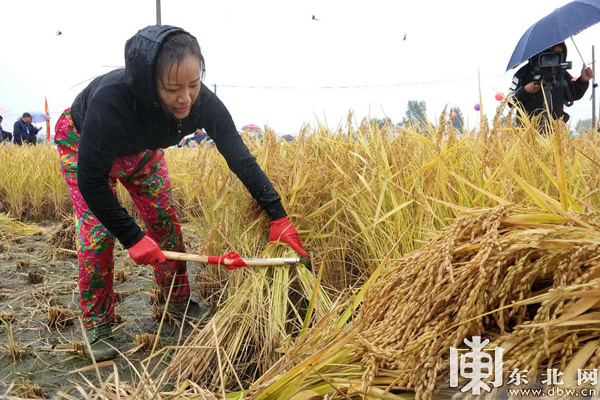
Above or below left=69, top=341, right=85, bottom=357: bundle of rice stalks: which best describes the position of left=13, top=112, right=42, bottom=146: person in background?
above

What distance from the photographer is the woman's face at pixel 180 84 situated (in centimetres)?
146

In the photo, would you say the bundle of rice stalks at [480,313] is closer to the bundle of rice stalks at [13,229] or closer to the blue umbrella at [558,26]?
the blue umbrella at [558,26]

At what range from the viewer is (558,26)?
3.64 m

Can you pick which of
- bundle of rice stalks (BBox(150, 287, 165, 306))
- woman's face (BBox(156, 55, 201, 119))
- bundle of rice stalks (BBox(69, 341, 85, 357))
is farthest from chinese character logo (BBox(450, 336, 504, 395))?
bundle of rice stalks (BBox(150, 287, 165, 306))

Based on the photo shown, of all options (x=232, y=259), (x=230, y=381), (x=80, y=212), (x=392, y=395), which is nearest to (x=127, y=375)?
(x=230, y=381)

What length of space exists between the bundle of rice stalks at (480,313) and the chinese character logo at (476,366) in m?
0.02

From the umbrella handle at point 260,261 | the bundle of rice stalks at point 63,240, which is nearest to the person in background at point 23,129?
the bundle of rice stalks at point 63,240

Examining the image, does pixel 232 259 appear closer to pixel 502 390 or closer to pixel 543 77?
pixel 502 390

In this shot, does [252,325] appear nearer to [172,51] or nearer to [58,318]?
[172,51]

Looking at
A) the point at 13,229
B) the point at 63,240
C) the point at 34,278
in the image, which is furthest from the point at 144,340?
the point at 13,229

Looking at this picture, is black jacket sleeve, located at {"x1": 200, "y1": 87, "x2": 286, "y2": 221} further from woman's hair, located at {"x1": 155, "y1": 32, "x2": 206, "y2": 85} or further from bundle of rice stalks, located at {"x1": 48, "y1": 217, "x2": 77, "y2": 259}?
bundle of rice stalks, located at {"x1": 48, "y1": 217, "x2": 77, "y2": 259}

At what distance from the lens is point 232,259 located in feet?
5.87

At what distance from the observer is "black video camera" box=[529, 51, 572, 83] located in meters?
3.64

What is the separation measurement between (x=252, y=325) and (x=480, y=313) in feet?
3.50
